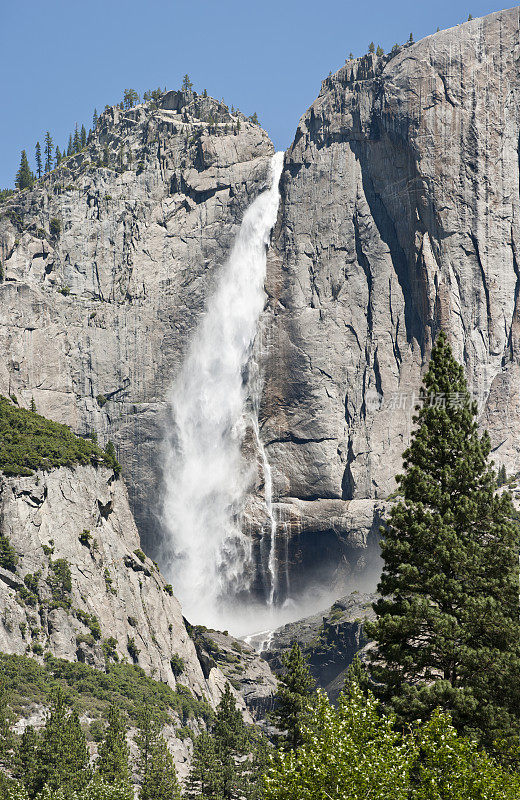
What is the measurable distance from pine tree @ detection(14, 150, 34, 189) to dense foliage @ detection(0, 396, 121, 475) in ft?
209

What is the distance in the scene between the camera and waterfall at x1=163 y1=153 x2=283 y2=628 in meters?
162

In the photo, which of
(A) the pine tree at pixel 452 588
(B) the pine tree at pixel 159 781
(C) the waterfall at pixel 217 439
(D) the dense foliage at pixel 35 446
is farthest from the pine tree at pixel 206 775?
(C) the waterfall at pixel 217 439

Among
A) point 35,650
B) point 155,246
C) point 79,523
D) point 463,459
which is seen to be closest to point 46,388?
point 155,246

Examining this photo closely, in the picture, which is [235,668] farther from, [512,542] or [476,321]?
[512,542]

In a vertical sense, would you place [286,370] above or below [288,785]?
above

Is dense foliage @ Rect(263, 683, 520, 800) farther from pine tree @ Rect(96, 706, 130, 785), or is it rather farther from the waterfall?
the waterfall

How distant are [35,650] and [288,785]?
76.2 meters

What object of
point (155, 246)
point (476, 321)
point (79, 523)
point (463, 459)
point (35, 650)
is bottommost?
point (35, 650)

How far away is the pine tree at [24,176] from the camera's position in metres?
192

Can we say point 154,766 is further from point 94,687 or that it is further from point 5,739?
point 94,687

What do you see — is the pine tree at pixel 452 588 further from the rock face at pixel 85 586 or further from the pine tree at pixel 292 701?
the rock face at pixel 85 586

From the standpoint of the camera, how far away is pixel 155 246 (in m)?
173

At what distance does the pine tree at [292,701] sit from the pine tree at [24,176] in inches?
5585

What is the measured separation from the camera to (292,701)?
63156 mm
